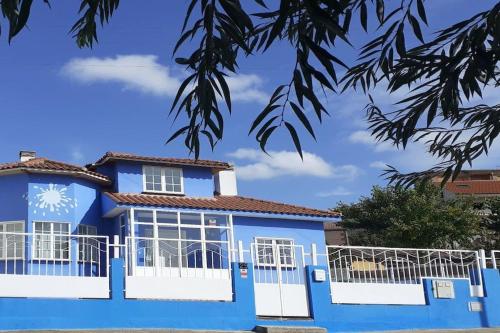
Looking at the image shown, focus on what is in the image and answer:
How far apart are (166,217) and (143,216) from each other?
28.5 inches

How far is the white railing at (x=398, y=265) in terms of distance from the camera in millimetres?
15930

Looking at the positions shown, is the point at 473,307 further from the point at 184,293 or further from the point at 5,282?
the point at 5,282

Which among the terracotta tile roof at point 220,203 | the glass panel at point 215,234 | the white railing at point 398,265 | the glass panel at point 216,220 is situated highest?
the terracotta tile roof at point 220,203

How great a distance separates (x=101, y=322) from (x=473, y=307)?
30.6 ft

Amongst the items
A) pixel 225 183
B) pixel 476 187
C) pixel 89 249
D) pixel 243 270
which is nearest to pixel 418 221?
pixel 225 183

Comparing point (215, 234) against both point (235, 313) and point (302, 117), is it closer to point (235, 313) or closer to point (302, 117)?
point (235, 313)

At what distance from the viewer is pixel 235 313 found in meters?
14.0

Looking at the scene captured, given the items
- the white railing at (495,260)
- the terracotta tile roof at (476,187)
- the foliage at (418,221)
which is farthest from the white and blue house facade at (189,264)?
the terracotta tile roof at (476,187)

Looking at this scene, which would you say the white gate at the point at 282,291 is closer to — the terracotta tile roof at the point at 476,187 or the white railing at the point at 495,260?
the white railing at the point at 495,260

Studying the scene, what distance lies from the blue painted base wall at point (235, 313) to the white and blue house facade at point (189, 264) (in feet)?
0.07

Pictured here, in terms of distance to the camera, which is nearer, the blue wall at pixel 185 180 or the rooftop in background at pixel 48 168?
the rooftop in background at pixel 48 168

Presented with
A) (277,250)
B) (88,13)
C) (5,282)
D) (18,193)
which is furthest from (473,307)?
(88,13)

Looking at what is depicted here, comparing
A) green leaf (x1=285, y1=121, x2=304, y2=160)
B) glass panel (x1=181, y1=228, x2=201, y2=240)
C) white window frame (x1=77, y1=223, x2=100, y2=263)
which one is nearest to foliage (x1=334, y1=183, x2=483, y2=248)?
glass panel (x1=181, y1=228, x2=201, y2=240)

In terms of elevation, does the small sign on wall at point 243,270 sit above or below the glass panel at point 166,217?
below
